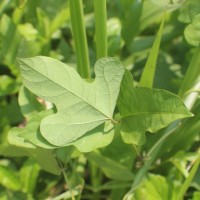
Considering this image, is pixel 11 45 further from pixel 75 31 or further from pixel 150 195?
pixel 150 195

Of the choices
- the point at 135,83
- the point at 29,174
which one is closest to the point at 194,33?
the point at 135,83

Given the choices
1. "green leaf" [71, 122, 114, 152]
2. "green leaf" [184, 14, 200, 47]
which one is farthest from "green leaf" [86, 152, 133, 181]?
"green leaf" [184, 14, 200, 47]

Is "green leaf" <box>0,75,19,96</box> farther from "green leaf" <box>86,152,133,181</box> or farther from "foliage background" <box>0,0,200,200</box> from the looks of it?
"green leaf" <box>86,152,133,181</box>

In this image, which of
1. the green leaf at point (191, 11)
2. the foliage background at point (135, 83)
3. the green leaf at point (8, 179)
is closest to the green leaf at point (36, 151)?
the foliage background at point (135, 83)

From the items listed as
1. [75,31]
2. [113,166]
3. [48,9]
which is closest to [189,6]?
[75,31]

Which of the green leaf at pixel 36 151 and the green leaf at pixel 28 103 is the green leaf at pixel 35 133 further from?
the green leaf at pixel 28 103

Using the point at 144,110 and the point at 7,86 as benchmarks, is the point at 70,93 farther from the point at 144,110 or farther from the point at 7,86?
the point at 7,86
